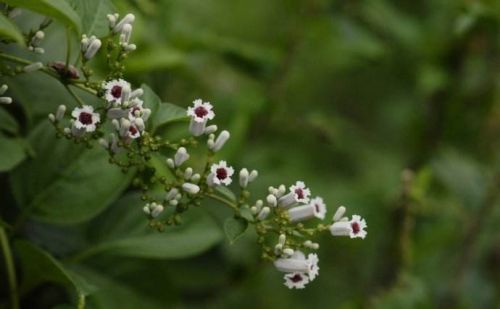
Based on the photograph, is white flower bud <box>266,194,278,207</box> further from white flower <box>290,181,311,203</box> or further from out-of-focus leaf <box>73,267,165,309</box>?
out-of-focus leaf <box>73,267,165,309</box>

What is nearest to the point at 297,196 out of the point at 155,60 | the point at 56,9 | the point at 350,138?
the point at 56,9

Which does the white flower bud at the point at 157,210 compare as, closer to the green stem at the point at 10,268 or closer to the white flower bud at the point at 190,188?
the white flower bud at the point at 190,188

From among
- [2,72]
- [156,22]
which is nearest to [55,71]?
[2,72]

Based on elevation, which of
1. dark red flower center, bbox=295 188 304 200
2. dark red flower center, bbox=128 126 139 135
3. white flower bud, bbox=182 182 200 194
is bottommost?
white flower bud, bbox=182 182 200 194

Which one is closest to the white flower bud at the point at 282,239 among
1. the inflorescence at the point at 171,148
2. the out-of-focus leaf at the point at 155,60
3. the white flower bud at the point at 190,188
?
the inflorescence at the point at 171,148

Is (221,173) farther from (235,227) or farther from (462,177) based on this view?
(462,177)

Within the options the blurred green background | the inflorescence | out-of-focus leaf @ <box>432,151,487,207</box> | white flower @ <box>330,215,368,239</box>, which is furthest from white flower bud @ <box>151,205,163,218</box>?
out-of-focus leaf @ <box>432,151,487,207</box>

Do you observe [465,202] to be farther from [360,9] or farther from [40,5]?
[40,5]
